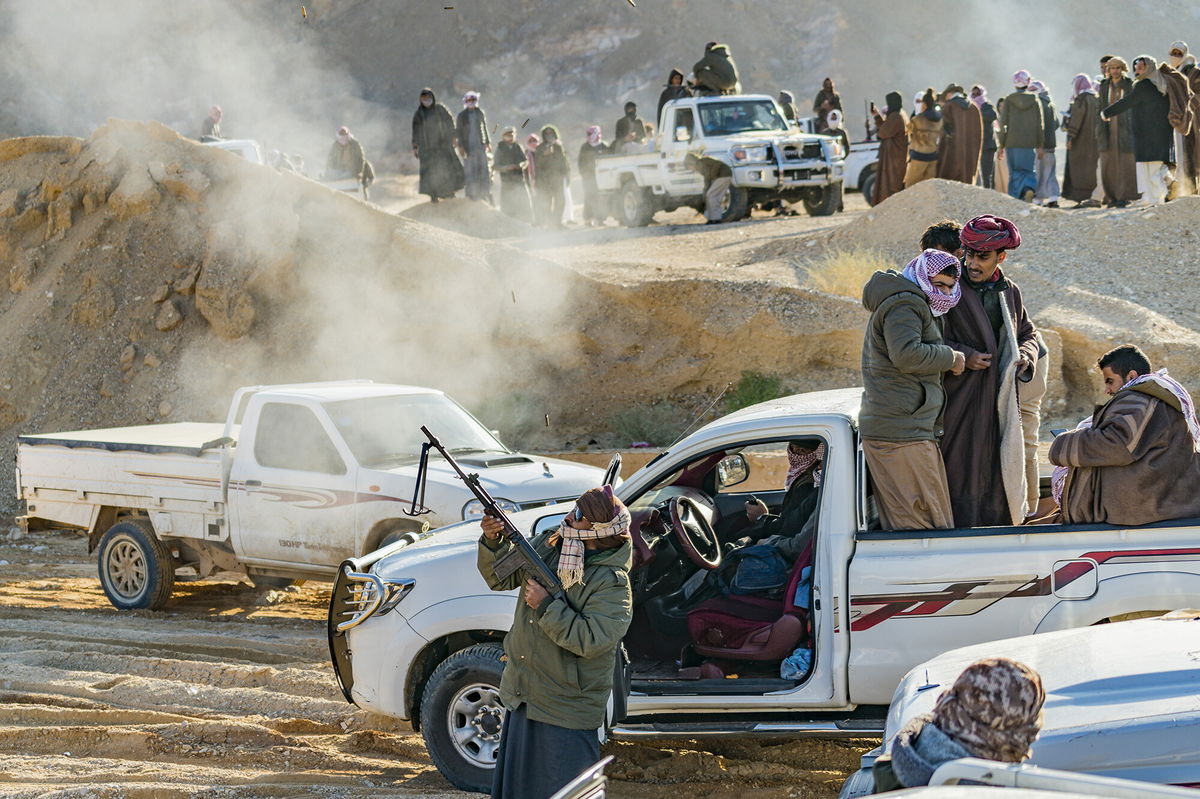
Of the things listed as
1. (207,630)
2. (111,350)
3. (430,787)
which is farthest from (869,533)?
(111,350)

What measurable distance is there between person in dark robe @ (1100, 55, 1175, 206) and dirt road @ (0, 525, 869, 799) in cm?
1378

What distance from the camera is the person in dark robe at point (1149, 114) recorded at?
1853 centimetres

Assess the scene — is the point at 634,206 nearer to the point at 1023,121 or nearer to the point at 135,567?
the point at 1023,121

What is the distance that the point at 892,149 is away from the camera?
2289 centimetres

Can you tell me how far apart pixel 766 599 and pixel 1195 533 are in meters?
1.88

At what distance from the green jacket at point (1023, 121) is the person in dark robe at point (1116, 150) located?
0.97 m

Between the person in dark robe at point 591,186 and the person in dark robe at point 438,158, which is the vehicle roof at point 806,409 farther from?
the person in dark robe at point 591,186

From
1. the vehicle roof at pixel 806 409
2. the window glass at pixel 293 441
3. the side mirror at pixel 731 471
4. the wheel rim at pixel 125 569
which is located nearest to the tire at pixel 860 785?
the vehicle roof at pixel 806 409

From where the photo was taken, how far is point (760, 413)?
6.25m

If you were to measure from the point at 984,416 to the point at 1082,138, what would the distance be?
15426mm

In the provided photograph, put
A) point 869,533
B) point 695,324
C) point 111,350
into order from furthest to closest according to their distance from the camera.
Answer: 1. point 111,350
2. point 695,324
3. point 869,533

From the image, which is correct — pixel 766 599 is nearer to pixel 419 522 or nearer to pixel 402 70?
pixel 419 522

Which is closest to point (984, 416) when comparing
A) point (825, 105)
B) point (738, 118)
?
point (738, 118)

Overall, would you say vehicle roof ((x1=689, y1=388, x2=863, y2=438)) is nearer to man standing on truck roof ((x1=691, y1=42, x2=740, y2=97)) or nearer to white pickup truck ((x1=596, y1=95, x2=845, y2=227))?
white pickup truck ((x1=596, y1=95, x2=845, y2=227))
